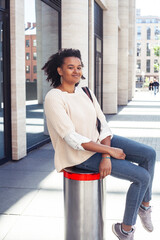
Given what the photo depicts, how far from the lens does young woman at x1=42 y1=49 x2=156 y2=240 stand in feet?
10.0

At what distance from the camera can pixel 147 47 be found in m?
107

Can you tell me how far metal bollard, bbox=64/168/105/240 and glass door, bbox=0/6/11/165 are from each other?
3915 millimetres

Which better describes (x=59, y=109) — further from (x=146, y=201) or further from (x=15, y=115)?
(x=15, y=115)

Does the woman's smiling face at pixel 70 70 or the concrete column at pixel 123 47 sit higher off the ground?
the concrete column at pixel 123 47

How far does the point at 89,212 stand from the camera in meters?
3.16

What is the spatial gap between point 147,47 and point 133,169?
353ft

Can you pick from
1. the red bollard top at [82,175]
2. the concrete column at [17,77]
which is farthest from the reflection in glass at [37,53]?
the red bollard top at [82,175]

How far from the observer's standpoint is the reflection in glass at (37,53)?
27.7ft

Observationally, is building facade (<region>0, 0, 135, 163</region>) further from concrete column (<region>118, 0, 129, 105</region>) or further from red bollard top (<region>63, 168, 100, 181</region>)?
concrete column (<region>118, 0, 129, 105</region>)

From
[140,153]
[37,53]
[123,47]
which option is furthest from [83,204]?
[123,47]

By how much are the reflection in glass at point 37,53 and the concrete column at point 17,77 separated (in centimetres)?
103

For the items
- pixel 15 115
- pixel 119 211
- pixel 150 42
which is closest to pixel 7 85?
pixel 15 115

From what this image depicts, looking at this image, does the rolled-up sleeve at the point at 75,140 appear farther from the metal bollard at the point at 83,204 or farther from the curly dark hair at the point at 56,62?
the curly dark hair at the point at 56,62

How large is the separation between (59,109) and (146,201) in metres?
1.24
